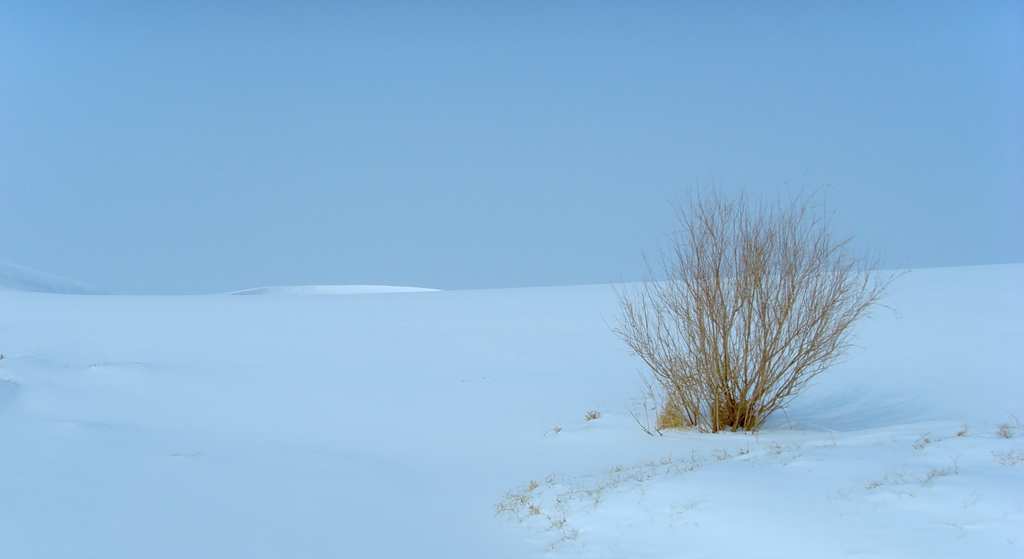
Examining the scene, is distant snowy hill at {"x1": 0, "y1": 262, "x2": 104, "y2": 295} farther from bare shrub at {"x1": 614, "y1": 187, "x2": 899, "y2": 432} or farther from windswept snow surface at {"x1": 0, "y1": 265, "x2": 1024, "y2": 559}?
bare shrub at {"x1": 614, "y1": 187, "x2": 899, "y2": 432}

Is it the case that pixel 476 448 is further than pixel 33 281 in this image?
No

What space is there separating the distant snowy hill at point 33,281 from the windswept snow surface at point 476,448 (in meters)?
17.2

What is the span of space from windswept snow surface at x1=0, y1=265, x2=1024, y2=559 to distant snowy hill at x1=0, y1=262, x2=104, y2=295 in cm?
1719

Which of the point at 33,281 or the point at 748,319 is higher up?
the point at 33,281

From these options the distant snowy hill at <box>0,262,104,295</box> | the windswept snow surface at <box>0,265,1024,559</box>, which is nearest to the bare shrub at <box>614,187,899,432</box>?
the windswept snow surface at <box>0,265,1024,559</box>

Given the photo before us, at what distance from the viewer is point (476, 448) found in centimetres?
884

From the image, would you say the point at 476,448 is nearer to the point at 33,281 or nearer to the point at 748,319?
the point at 748,319

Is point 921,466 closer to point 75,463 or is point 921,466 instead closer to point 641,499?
point 641,499

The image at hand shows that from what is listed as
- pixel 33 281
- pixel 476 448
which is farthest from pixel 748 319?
pixel 33 281

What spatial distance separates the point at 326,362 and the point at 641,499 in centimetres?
1019

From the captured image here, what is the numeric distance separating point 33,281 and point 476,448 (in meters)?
33.3

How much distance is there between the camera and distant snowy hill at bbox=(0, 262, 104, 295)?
1253 inches

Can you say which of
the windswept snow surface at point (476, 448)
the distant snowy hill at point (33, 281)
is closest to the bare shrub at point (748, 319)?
the windswept snow surface at point (476, 448)

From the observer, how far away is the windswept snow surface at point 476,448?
476 cm
